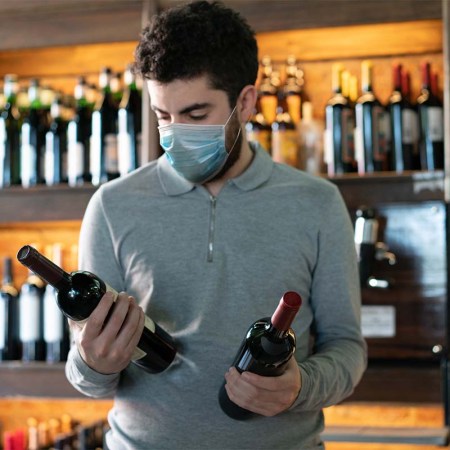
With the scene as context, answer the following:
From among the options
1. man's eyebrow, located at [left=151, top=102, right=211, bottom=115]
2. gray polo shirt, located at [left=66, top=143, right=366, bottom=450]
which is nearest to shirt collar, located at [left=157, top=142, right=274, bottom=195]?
gray polo shirt, located at [left=66, top=143, right=366, bottom=450]

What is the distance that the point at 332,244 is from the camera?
1.48 m

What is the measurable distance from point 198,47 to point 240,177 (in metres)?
0.25

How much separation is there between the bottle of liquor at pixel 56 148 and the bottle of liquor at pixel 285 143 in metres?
0.75

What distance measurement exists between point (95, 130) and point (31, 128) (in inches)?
10.9

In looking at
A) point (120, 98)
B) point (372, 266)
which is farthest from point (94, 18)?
point (372, 266)

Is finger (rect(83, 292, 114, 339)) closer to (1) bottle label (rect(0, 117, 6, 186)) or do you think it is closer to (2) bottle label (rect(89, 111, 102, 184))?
(2) bottle label (rect(89, 111, 102, 184))

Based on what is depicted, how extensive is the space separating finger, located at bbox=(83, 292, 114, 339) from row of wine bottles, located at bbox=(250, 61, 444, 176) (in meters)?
1.49

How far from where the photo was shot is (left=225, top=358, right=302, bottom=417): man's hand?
123 centimetres

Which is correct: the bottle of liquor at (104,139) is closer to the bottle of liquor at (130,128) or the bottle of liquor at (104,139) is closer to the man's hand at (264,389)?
the bottle of liquor at (130,128)

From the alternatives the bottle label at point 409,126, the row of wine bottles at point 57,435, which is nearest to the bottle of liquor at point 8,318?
the row of wine bottles at point 57,435

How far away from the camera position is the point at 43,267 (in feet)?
4.06

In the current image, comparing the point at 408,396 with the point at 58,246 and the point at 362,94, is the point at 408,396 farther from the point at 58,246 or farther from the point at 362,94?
the point at 58,246

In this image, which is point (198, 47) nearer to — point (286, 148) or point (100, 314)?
point (100, 314)

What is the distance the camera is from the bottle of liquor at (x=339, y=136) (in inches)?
103
